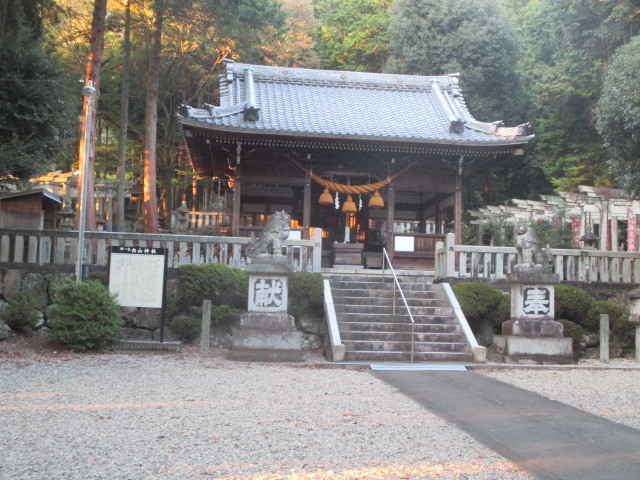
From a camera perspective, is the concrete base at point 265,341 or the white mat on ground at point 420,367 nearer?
the white mat on ground at point 420,367

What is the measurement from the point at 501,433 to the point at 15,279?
32.8ft

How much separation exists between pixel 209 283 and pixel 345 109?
28.3 feet

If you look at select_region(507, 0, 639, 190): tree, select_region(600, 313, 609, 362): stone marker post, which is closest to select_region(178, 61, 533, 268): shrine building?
select_region(600, 313, 609, 362): stone marker post

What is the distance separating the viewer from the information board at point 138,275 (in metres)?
10.3

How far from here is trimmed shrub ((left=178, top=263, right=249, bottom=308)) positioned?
11508mm

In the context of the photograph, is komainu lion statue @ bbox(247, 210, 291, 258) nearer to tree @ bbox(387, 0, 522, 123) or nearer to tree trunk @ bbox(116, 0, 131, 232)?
tree trunk @ bbox(116, 0, 131, 232)

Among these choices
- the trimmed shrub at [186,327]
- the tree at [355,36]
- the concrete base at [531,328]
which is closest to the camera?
the concrete base at [531,328]

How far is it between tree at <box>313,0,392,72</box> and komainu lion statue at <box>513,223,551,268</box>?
22800 millimetres

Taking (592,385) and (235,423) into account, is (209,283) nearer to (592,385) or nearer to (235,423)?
(235,423)

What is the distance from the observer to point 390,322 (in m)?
11.2

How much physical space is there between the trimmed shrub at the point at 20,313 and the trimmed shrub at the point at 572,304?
10197 millimetres

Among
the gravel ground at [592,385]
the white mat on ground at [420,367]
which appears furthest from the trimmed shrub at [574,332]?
the white mat on ground at [420,367]

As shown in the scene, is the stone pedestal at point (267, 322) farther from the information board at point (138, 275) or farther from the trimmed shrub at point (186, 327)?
the trimmed shrub at point (186, 327)

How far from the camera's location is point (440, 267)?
1323 centimetres
